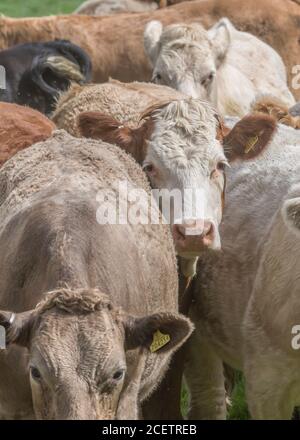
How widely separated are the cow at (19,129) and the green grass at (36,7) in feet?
43.6

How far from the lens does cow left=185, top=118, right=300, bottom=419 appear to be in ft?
21.2

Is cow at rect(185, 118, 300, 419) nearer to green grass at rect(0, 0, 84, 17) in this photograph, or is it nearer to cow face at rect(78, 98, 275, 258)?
cow face at rect(78, 98, 275, 258)

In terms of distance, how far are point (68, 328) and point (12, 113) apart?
3.15 meters

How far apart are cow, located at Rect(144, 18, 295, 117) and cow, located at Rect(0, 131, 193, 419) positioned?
331 centimetres

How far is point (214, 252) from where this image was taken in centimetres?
691

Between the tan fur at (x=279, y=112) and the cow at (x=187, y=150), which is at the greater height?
the cow at (x=187, y=150)

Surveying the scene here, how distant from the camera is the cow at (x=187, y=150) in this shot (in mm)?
6484

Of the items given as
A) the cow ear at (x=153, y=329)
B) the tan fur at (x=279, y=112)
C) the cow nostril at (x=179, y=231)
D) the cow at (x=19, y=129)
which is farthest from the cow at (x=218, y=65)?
the cow ear at (x=153, y=329)

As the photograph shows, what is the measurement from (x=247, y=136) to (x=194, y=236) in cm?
107

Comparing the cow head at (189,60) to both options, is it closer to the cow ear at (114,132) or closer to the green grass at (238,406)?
the green grass at (238,406)

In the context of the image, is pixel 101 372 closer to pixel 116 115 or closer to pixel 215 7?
pixel 116 115

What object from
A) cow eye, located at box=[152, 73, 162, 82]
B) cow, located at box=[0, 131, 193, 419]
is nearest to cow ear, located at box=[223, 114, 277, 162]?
cow, located at box=[0, 131, 193, 419]

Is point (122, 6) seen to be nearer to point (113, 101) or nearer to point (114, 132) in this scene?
point (113, 101)
